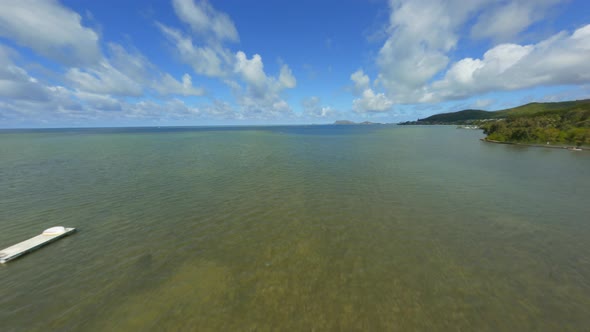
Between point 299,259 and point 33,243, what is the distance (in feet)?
60.6

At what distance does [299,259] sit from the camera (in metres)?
13.0

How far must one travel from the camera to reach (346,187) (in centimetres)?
2678

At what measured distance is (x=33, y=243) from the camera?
13797 mm

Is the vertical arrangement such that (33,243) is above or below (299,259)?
above

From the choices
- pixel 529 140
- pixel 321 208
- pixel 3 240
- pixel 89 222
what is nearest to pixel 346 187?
pixel 321 208

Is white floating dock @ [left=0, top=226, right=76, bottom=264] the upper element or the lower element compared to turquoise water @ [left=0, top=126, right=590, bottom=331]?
upper

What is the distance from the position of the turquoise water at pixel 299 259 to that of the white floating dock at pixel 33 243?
21.4 inches

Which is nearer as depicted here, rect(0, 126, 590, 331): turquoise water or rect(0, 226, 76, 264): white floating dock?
rect(0, 126, 590, 331): turquoise water

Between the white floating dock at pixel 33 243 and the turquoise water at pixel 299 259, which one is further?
the white floating dock at pixel 33 243

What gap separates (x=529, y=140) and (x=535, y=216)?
3405 inches

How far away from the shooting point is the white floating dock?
41.3 ft

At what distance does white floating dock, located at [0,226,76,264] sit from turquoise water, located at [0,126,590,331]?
1.79 feet

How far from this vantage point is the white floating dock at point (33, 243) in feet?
41.3

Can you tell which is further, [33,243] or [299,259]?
[33,243]
